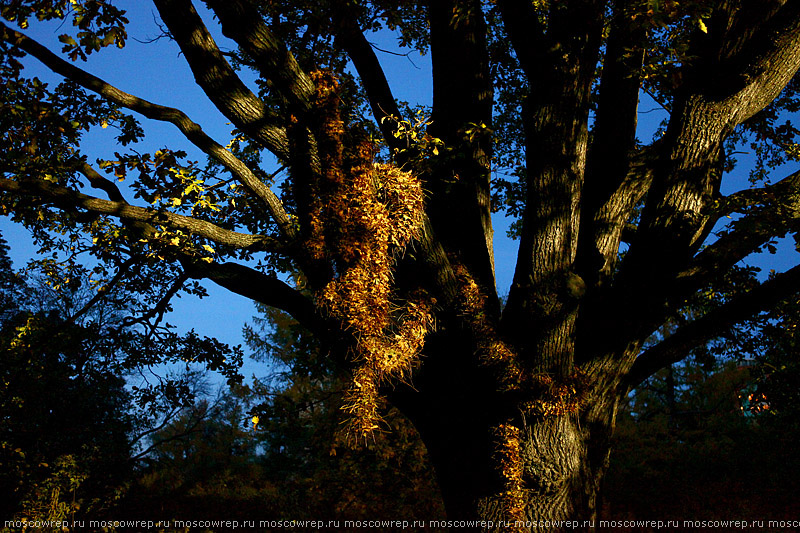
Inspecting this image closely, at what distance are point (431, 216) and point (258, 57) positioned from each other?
2617 millimetres

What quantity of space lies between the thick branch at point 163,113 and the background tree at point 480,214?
0.02 metres

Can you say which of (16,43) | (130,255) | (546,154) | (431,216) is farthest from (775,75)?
(130,255)

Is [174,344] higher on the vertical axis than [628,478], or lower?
higher

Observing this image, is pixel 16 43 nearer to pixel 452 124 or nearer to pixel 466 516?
pixel 452 124

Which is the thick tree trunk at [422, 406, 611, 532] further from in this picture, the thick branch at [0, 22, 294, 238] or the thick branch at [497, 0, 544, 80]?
the thick branch at [497, 0, 544, 80]

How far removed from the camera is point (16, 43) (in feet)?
17.5

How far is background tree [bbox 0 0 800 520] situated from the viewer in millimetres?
4723

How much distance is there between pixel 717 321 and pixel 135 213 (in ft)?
20.9

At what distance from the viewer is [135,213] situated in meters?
5.69

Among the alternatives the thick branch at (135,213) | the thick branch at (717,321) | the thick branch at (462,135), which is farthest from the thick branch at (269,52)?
the thick branch at (717,321)

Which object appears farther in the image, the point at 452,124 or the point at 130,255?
the point at 130,255

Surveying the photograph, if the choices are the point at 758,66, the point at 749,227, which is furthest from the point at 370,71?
the point at 749,227

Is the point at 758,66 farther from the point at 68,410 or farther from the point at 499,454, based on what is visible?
the point at 68,410

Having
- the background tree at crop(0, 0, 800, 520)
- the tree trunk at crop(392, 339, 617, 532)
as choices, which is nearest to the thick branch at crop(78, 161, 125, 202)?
the background tree at crop(0, 0, 800, 520)
